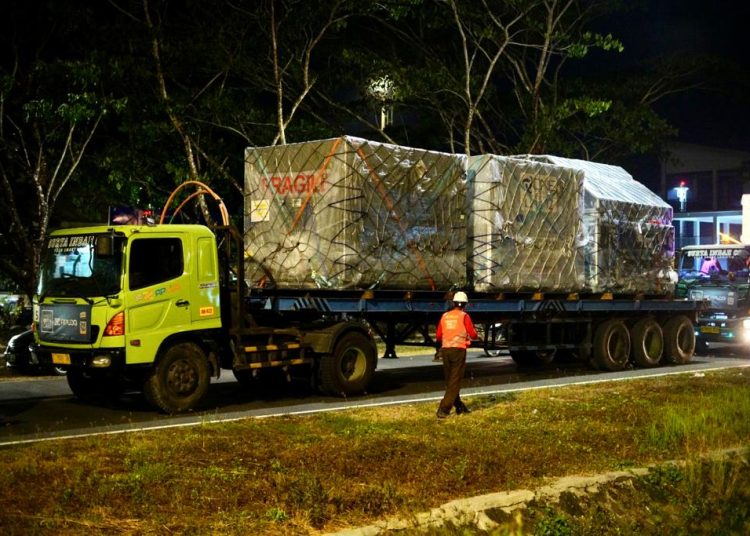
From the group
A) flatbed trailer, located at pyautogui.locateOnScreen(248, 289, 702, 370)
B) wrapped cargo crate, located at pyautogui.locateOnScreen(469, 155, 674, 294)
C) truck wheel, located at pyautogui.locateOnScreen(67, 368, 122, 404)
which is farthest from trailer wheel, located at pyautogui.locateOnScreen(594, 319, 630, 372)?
truck wheel, located at pyautogui.locateOnScreen(67, 368, 122, 404)

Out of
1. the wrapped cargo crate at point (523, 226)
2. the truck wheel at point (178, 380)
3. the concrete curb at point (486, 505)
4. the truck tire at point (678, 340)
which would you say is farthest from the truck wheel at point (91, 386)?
the truck tire at point (678, 340)

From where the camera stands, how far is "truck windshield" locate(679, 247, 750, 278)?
22.8 m

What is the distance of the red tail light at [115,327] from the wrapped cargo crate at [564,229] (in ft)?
21.1

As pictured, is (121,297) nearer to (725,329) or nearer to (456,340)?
(456,340)

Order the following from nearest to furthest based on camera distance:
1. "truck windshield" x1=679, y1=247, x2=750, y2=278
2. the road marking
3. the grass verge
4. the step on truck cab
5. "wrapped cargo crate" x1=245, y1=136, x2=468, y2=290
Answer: the grass verge, the road marking, the step on truck cab, "wrapped cargo crate" x1=245, y1=136, x2=468, y2=290, "truck windshield" x1=679, y1=247, x2=750, y2=278

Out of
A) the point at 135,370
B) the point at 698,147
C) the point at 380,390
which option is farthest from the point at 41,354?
the point at 698,147

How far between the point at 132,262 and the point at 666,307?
12375 mm

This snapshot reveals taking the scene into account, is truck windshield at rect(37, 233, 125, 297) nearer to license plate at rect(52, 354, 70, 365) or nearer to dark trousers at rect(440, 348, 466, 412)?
license plate at rect(52, 354, 70, 365)

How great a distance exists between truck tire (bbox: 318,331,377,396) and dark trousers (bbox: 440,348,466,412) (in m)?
2.20

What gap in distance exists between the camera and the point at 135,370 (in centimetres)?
1234

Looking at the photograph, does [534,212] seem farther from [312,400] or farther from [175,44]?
[175,44]

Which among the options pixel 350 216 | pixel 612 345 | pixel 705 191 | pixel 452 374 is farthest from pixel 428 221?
pixel 705 191

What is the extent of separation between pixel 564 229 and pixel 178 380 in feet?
26.9

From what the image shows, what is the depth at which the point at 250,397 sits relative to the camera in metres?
14.7
